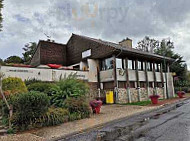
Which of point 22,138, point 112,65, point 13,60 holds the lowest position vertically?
point 22,138

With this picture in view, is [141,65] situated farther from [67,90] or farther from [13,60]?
[13,60]

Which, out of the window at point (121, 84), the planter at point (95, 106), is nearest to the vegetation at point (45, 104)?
the planter at point (95, 106)

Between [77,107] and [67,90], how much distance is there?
1.59 m

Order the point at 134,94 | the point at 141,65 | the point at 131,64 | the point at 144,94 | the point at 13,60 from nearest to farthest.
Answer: the point at 134,94 < the point at 131,64 < the point at 144,94 < the point at 141,65 < the point at 13,60

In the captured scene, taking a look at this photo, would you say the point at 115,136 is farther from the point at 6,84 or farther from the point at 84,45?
the point at 84,45

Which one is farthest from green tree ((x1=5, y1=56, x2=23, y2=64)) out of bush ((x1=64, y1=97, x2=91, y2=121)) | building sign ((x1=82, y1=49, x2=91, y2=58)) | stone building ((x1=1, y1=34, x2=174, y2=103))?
bush ((x1=64, y1=97, x2=91, y2=121))

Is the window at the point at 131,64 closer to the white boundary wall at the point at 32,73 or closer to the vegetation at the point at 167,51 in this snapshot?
the white boundary wall at the point at 32,73

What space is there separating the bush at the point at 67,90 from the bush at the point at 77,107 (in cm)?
58

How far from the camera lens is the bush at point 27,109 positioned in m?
7.73

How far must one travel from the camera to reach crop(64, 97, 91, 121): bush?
32.8ft

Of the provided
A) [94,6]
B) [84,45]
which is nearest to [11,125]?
[94,6]

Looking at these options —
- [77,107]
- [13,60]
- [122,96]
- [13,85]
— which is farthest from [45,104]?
[13,60]

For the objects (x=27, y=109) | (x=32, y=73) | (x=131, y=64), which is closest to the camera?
(x=27, y=109)

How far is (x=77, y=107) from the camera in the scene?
400 inches
